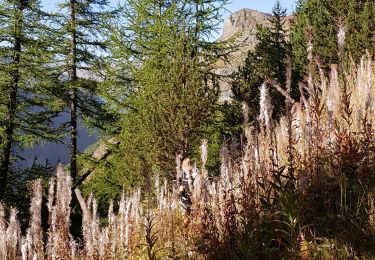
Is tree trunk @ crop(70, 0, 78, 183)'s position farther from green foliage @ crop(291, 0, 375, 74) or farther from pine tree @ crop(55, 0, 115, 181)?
green foliage @ crop(291, 0, 375, 74)

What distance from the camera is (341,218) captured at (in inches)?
121

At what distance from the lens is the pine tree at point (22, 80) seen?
17.2 metres

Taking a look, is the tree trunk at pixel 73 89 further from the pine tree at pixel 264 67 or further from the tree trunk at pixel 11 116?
the pine tree at pixel 264 67

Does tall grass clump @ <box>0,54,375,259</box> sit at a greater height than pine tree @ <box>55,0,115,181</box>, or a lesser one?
lesser

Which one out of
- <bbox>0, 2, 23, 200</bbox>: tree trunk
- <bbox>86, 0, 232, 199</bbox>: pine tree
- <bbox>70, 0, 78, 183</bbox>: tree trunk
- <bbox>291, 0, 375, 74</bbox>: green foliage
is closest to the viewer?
<bbox>86, 0, 232, 199</bbox>: pine tree

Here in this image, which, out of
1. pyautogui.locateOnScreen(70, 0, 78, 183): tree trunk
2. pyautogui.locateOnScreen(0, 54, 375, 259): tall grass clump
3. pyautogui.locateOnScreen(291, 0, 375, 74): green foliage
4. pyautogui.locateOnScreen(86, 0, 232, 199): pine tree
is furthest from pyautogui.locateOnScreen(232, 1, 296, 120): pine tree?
pyautogui.locateOnScreen(0, 54, 375, 259): tall grass clump

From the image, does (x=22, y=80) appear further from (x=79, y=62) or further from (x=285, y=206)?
(x=285, y=206)

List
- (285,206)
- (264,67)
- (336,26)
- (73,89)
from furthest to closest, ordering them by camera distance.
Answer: (73,89), (264,67), (336,26), (285,206)

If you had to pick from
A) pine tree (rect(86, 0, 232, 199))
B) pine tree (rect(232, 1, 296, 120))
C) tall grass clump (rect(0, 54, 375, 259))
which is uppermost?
pine tree (rect(232, 1, 296, 120))

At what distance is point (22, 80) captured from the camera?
58.4 ft

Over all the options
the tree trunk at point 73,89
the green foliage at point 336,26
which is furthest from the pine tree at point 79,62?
the green foliage at point 336,26

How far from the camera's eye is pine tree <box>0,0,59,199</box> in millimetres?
17234

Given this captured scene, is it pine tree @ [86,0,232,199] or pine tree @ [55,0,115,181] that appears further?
pine tree @ [55,0,115,181]

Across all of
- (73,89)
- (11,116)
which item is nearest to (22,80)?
(11,116)
